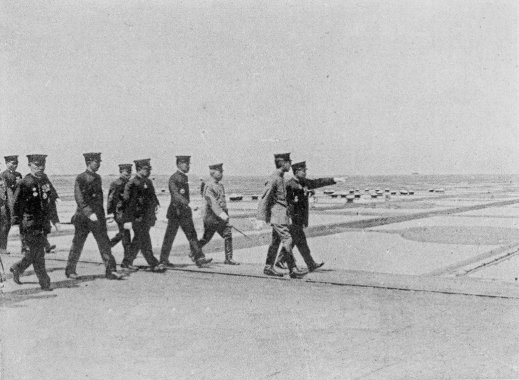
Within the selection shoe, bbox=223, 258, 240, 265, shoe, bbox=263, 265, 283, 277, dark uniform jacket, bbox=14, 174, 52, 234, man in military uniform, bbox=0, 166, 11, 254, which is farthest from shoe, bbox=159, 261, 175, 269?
man in military uniform, bbox=0, 166, 11, 254

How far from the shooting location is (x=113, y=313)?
6.89 m

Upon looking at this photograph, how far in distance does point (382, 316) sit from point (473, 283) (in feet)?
7.82

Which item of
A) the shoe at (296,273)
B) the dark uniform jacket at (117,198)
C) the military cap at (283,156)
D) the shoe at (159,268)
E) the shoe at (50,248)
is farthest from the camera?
the shoe at (50,248)

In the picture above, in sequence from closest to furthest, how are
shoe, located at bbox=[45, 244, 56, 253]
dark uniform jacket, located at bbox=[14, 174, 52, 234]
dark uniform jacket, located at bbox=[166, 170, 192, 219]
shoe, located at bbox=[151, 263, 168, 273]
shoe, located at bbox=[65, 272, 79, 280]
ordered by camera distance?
1. dark uniform jacket, located at bbox=[14, 174, 52, 234]
2. shoe, located at bbox=[65, 272, 79, 280]
3. shoe, located at bbox=[151, 263, 168, 273]
4. dark uniform jacket, located at bbox=[166, 170, 192, 219]
5. shoe, located at bbox=[45, 244, 56, 253]

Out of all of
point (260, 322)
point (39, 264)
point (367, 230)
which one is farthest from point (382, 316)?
point (367, 230)

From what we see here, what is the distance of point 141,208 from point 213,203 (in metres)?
1.21

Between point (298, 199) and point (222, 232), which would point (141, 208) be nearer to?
point (222, 232)

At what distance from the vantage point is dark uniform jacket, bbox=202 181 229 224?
34.8ft

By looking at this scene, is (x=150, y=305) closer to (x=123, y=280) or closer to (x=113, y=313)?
(x=113, y=313)

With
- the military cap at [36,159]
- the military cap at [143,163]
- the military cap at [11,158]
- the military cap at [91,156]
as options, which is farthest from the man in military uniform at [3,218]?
the military cap at [36,159]

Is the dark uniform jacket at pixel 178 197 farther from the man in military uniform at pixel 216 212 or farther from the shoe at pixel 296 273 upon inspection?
the shoe at pixel 296 273

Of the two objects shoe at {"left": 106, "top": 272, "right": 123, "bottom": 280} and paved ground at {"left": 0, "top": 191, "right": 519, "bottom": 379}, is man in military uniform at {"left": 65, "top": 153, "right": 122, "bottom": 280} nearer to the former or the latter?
shoe at {"left": 106, "top": 272, "right": 123, "bottom": 280}

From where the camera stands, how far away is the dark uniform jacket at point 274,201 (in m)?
9.25

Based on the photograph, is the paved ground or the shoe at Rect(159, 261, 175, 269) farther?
the shoe at Rect(159, 261, 175, 269)
